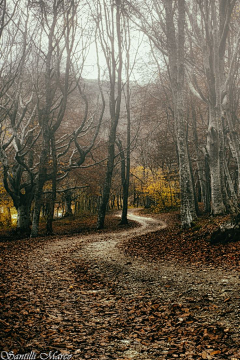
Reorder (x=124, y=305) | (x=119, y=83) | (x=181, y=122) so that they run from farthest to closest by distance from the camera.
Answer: (x=119, y=83) → (x=181, y=122) → (x=124, y=305)

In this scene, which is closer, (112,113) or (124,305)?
(124,305)

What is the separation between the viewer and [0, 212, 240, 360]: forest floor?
3254mm

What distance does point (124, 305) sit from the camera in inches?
190

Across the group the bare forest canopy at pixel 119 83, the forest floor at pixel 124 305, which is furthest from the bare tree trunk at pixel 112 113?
the forest floor at pixel 124 305

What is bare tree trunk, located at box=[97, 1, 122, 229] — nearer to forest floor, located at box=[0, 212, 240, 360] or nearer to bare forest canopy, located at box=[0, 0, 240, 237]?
bare forest canopy, located at box=[0, 0, 240, 237]

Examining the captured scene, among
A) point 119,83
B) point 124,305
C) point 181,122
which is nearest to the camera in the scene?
point 124,305

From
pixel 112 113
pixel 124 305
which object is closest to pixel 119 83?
pixel 112 113

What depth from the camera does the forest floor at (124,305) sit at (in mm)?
3254

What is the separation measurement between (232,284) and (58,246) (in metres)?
7.40

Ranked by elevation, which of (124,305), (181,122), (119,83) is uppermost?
(119,83)

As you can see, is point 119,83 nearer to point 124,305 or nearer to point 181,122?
point 181,122

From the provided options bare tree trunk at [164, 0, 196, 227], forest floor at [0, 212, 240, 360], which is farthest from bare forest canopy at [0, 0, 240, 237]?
forest floor at [0, 212, 240, 360]

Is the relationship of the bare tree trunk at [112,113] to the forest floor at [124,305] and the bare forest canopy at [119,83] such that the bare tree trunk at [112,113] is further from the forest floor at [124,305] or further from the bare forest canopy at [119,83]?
the forest floor at [124,305]

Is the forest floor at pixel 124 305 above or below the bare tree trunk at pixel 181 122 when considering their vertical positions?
below
